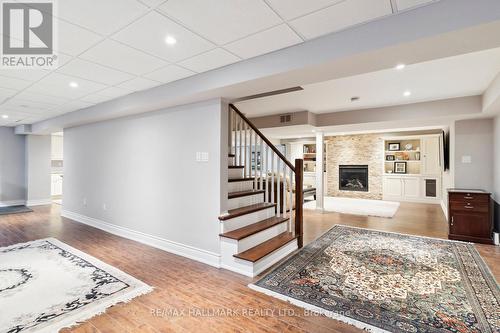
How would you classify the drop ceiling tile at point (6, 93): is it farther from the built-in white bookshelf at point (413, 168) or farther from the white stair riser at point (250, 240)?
the built-in white bookshelf at point (413, 168)

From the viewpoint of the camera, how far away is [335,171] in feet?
33.9

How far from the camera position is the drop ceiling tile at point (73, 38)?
2084 mm

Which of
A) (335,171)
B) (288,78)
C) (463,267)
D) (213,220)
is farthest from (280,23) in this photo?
(335,171)

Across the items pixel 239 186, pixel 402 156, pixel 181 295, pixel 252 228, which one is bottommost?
pixel 181 295

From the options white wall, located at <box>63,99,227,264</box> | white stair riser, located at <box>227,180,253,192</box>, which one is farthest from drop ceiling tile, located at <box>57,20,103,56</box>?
white stair riser, located at <box>227,180,253,192</box>

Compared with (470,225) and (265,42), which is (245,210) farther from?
(470,225)

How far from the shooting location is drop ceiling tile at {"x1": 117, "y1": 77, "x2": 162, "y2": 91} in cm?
334

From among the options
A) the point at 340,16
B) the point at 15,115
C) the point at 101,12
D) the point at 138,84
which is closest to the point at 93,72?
the point at 138,84

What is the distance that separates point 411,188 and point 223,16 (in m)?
9.33

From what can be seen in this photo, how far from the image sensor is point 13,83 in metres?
3.48

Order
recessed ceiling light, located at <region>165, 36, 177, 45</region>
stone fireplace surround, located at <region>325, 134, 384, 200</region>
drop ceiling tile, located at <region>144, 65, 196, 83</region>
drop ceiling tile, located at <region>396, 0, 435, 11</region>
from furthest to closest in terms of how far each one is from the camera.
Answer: stone fireplace surround, located at <region>325, 134, 384, 200</region>, drop ceiling tile, located at <region>144, 65, 196, 83</region>, recessed ceiling light, located at <region>165, 36, 177, 45</region>, drop ceiling tile, located at <region>396, 0, 435, 11</region>

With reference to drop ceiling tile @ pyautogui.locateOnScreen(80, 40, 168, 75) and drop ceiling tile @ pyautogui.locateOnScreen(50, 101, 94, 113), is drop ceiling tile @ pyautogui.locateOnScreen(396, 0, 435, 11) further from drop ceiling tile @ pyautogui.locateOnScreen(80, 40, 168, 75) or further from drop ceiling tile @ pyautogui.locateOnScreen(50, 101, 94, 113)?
drop ceiling tile @ pyautogui.locateOnScreen(50, 101, 94, 113)

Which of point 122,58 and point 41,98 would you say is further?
point 41,98

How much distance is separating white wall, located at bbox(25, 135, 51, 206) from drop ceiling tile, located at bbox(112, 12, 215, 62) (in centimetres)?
805
